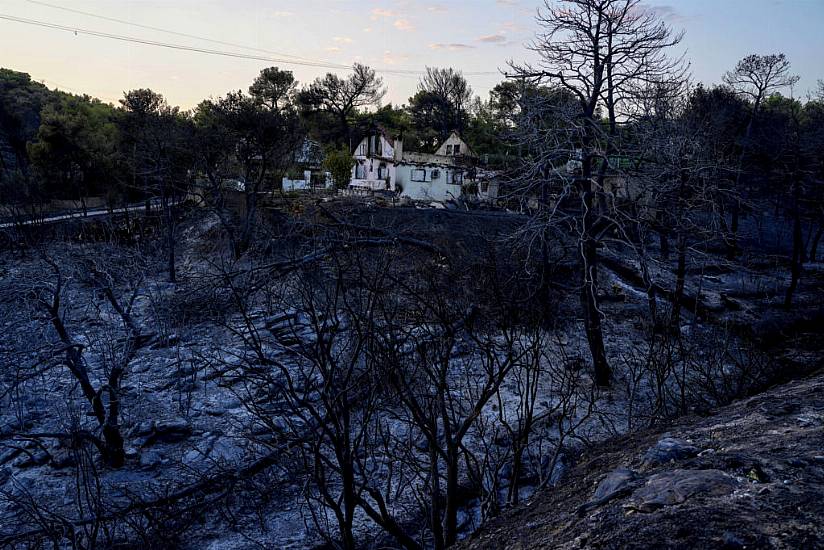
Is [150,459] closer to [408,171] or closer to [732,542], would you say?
[732,542]

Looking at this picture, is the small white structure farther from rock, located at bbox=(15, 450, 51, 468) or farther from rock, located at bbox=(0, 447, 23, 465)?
rock, located at bbox=(15, 450, 51, 468)

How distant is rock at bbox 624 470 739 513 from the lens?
3451 millimetres

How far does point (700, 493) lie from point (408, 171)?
99.7ft

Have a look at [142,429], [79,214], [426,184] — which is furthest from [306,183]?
[142,429]

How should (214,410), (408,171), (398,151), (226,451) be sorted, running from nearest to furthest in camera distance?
(226,451), (214,410), (408,171), (398,151)

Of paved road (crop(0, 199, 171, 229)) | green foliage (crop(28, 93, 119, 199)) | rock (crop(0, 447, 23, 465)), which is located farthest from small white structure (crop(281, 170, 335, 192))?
rock (crop(0, 447, 23, 465))

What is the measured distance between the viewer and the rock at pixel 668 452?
445 cm

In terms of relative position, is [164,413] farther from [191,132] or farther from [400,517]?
[191,132]

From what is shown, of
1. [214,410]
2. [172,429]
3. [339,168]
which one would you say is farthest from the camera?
[339,168]

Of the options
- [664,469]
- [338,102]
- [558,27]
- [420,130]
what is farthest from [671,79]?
[420,130]

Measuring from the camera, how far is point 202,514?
7.01 m

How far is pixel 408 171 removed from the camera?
108 ft

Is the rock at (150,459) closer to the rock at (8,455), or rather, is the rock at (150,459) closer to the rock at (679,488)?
the rock at (8,455)

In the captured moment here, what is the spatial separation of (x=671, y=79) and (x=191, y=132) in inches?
762
